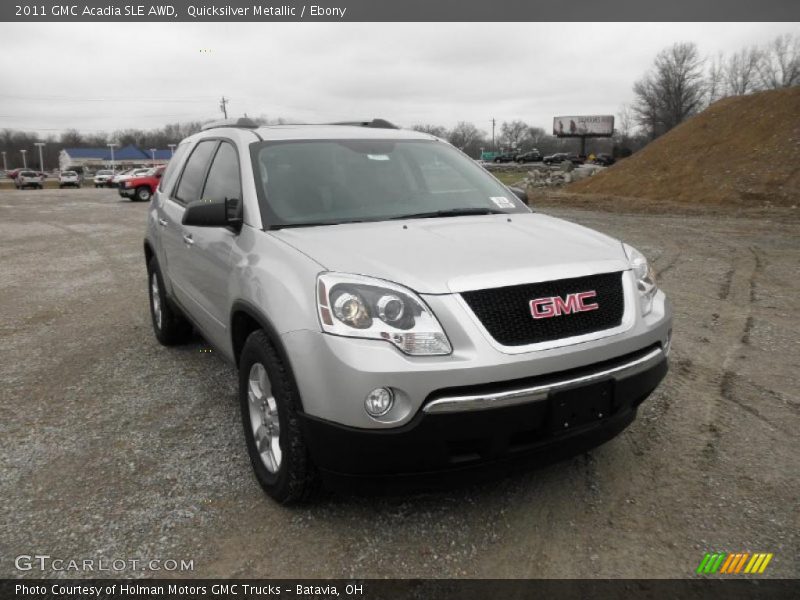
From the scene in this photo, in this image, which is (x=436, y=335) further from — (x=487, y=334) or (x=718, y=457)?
(x=718, y=457)

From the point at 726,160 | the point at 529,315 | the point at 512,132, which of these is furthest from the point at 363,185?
the point at 512,132

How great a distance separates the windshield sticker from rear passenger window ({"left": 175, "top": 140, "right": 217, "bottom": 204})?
1.92 metres

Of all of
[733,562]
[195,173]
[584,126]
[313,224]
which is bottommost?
[733,562]

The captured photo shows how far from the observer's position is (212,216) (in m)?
3.23

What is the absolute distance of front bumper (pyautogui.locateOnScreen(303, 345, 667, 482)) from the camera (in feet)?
7.77

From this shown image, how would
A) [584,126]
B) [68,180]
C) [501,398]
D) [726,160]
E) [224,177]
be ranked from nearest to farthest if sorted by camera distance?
1. [501,398]
2. [224,177]
3. [726,160]
4. [68,180]
5. [584,126]

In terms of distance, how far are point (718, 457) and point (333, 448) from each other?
7.10 feet

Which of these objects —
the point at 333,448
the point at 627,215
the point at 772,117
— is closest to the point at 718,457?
the point at 333,448

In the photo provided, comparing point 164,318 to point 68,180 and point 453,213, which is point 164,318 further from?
point 68,180

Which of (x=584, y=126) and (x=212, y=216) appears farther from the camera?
(x=584, y=126)

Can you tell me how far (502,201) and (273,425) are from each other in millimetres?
1953

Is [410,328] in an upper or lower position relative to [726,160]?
lower

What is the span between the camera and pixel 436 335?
2.40 meters

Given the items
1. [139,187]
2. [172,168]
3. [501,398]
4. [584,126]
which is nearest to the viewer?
[501,398]
